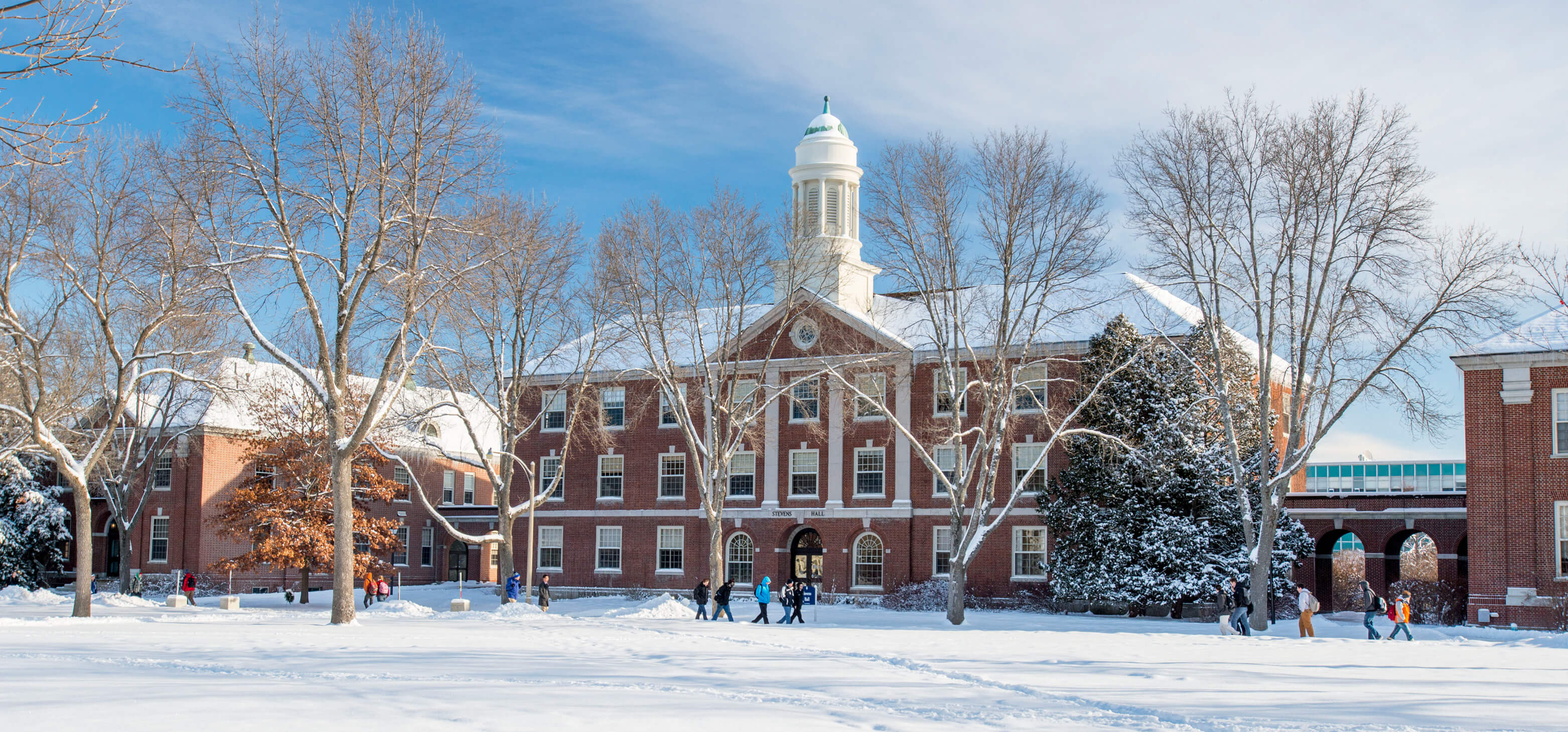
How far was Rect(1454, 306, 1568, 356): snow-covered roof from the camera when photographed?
32.7m

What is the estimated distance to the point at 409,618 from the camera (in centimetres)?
3266

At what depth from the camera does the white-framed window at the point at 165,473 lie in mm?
53750

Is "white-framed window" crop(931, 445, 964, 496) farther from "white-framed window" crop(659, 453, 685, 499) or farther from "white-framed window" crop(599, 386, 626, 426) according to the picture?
"white-framed window" crop(599, 386, 626, 426)

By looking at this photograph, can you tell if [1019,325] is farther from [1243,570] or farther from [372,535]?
[372,535]

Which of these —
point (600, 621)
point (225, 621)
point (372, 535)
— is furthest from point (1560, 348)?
point (372, 535)

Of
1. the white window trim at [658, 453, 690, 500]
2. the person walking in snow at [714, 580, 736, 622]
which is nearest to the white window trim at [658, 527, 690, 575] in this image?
the white window trim at [658, 453, 690, 500]

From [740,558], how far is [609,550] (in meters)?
5.68

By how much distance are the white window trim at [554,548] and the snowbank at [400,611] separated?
11.6 meters

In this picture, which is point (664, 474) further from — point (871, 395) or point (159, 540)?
point (159, 540)

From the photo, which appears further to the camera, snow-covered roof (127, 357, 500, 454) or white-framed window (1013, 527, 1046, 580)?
snow-covered roof (127, 357, 500, 454)

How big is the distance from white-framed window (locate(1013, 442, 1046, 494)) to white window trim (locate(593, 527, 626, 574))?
50.8 ft

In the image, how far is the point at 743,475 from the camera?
4800cm

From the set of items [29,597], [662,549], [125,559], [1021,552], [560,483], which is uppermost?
[560,483]

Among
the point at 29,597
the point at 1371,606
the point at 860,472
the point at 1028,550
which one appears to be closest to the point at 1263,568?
the point at 1371,606
